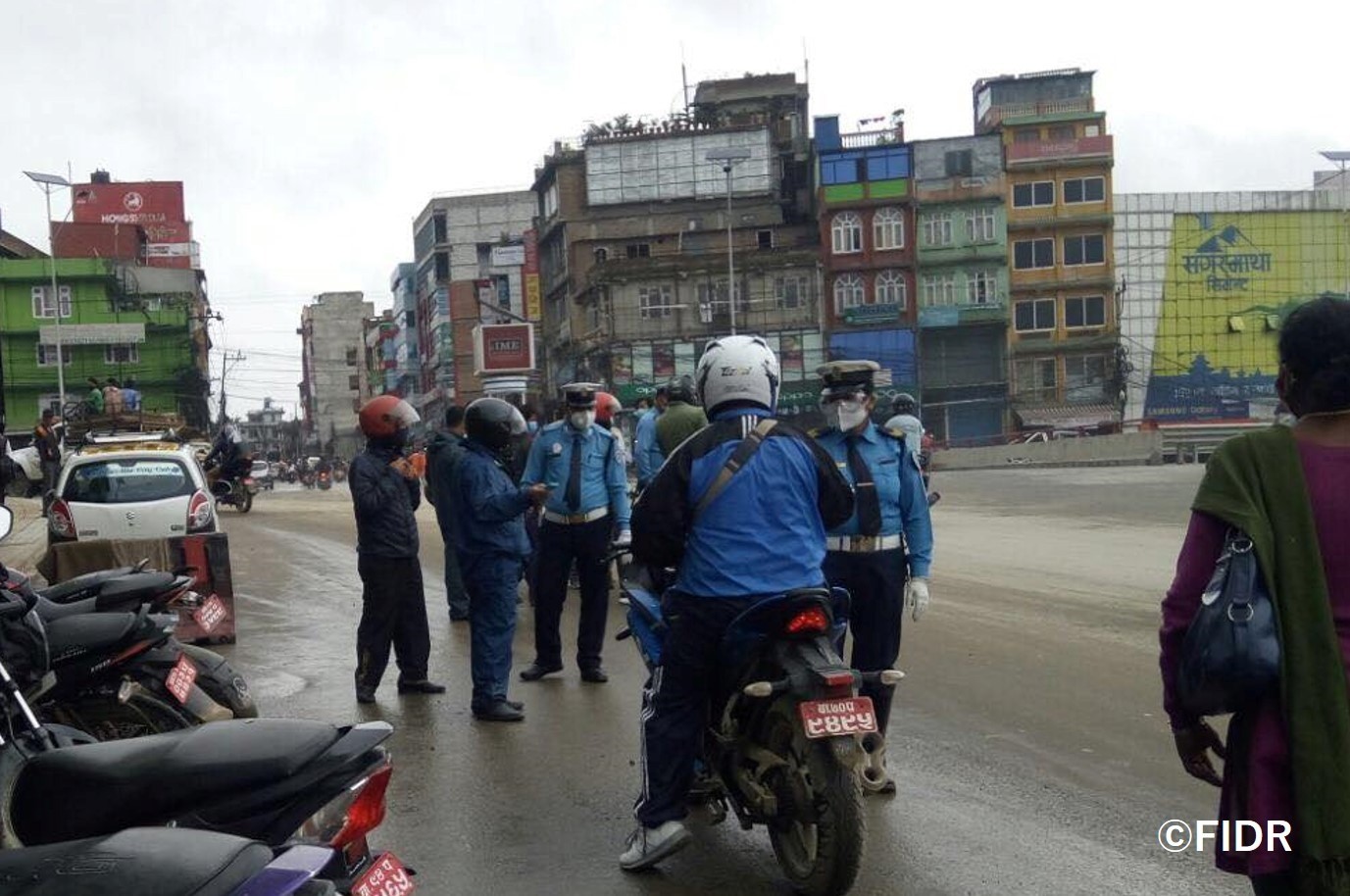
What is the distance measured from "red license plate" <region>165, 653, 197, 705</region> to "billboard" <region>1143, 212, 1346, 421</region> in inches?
2647

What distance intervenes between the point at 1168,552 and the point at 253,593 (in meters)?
10.4

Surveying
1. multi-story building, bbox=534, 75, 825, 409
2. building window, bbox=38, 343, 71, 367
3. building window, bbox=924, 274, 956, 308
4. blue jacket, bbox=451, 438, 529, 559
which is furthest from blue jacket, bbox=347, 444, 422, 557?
building window, bbox=38, 343, 71, 367

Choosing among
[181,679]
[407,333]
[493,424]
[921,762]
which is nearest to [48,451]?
[493,424]

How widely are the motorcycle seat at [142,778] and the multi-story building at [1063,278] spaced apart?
63995mm

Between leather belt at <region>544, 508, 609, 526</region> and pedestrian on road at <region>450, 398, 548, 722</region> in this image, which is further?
leather belt at <region>544, 508, 609, 526</region>

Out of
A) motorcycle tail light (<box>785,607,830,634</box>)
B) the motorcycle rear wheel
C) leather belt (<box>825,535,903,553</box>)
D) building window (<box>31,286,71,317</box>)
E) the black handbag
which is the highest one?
building window (<box>31,286,71,317</box>)

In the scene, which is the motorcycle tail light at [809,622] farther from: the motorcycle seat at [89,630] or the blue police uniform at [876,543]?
the motorcycle seat at [89,630]

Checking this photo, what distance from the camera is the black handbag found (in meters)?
2.73

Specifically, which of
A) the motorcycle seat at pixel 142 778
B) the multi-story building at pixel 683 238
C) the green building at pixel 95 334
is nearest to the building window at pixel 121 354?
the green building at pixel 95 334

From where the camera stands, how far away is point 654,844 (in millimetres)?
4902

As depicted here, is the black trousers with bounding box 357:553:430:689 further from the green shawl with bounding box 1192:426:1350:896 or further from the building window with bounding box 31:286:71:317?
the building window with bounding box 31:286:71:317

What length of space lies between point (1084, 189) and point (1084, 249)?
113 inches

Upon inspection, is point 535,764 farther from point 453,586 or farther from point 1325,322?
point 453,586

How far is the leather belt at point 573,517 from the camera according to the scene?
888 centimetres
